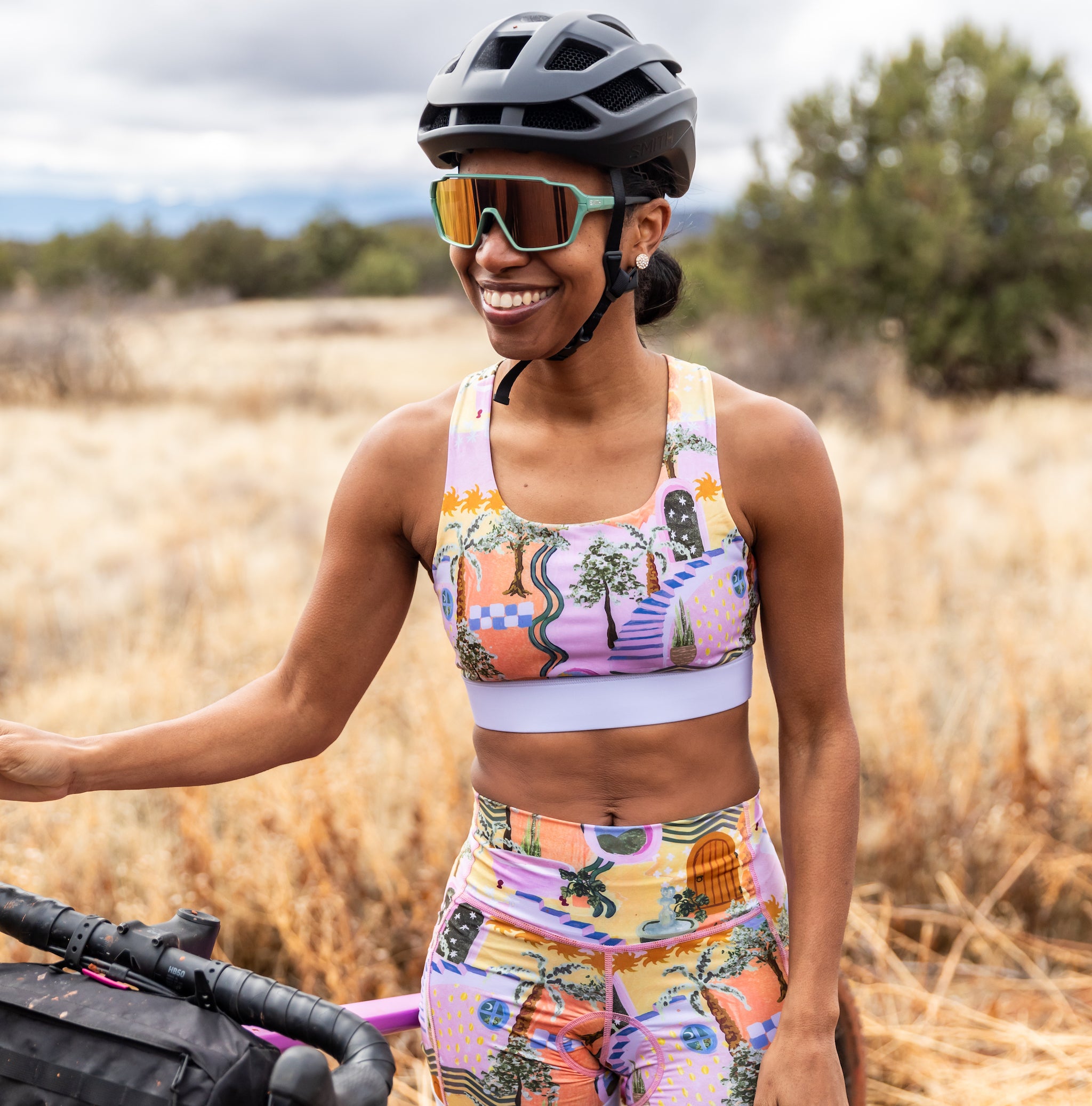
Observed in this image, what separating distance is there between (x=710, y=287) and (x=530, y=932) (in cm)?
1588

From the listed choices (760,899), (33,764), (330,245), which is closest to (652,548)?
(760,899)

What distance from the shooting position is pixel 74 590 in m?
7.04

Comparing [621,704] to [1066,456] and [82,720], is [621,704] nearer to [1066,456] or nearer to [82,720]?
[82,720]

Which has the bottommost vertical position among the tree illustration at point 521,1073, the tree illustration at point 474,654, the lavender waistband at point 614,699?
the tree illustration at point 521,1073

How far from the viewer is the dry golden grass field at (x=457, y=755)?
126 inches

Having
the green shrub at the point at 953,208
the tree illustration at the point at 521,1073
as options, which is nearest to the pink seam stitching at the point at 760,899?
the tree illustration at the point at 521,1073

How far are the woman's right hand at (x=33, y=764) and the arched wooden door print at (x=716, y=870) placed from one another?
87cm

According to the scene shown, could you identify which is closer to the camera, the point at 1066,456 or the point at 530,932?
the point at 530,932

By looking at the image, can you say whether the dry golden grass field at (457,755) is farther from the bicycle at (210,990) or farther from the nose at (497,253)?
the nose at (497,253)

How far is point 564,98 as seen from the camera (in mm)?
1469

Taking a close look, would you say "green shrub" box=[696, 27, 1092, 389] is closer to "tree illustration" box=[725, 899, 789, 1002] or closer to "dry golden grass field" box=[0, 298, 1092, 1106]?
"dry golden grass field" box=[0, 298, 1092, 1106]

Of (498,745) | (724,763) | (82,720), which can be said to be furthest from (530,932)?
(82,720)

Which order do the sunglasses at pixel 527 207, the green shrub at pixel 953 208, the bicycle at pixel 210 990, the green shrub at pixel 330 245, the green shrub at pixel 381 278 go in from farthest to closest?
the green shrub at pixel 330 245
the green shrub at pixel 381 278
the green shrub at pixel 953 208
the sunglasses at pixel 527 207
the bicycle at pixel 210 990

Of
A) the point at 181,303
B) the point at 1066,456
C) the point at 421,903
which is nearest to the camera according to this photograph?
the point at 421,903
